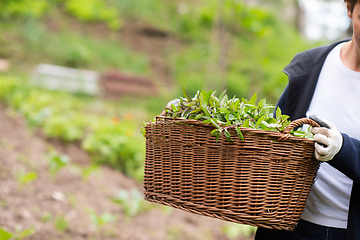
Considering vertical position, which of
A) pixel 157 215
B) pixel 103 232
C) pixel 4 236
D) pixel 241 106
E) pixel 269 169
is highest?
pixel 241 106

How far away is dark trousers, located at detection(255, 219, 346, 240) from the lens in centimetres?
143

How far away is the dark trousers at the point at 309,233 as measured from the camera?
56.3 inches

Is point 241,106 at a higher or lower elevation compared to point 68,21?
higher

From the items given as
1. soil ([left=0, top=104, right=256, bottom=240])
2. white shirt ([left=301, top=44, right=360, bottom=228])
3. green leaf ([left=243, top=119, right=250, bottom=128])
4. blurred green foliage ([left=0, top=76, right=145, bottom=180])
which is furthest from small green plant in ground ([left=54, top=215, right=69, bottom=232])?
green leaf ([left=243, top=119, right=250, bottom=128])

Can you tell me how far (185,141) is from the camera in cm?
128

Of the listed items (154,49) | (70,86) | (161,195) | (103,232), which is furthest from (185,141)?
(154,49)

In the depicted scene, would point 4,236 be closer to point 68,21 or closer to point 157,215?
point 157,215

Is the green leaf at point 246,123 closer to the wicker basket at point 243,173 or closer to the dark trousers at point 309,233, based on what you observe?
the wicker basket at point 243,173

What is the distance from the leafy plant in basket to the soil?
163 cm

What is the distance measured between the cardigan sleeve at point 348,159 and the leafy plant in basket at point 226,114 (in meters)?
0.12

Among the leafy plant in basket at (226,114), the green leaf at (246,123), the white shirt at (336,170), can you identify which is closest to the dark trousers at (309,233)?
→ the white shirt at (336,170)

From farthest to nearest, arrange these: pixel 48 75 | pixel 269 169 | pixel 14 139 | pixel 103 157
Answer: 1. pixel 48 75
2. pixel 103 157
3. pixel 14 139
4. pixel 269 169

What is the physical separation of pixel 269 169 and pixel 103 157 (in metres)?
3.52

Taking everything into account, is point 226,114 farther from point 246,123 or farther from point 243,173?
point 243,173
